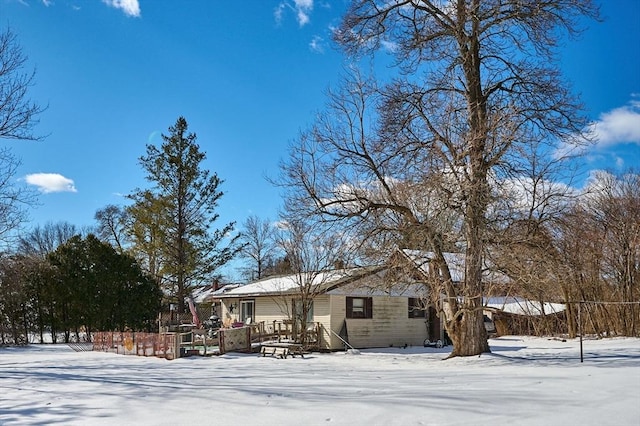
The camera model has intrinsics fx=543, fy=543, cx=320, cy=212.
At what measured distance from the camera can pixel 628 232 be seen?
2602cm

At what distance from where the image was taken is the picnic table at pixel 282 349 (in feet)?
66.0

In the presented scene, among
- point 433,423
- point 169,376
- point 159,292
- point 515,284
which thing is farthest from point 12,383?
point 159,292

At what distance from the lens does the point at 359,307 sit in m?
24.0

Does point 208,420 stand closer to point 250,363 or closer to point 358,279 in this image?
point 250,363

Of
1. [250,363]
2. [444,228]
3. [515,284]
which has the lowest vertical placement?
[250,363]

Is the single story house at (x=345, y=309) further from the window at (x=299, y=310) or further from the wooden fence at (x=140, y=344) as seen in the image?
the wooden fence at (x=140, y=344)

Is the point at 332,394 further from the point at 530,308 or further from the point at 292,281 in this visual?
the point at 530,308

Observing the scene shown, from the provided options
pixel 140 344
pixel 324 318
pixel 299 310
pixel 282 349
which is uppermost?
pixel 299 310

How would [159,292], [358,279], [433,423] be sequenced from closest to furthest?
[433,423] → [358,279] → [159,292]

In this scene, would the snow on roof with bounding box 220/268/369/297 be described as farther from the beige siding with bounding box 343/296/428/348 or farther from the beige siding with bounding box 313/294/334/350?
the beige siding with bounding box 343/296/428/348

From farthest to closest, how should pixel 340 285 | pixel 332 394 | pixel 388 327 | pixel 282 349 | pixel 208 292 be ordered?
1. pixel 208 292
2. pixel 388 327
3. pixel 340 285
4. pixel 282 349
5. pixel 332 394

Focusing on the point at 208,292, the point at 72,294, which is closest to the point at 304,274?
the point at 72,294

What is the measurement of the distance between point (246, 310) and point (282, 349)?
8.32 m

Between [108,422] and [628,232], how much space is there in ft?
84.3
